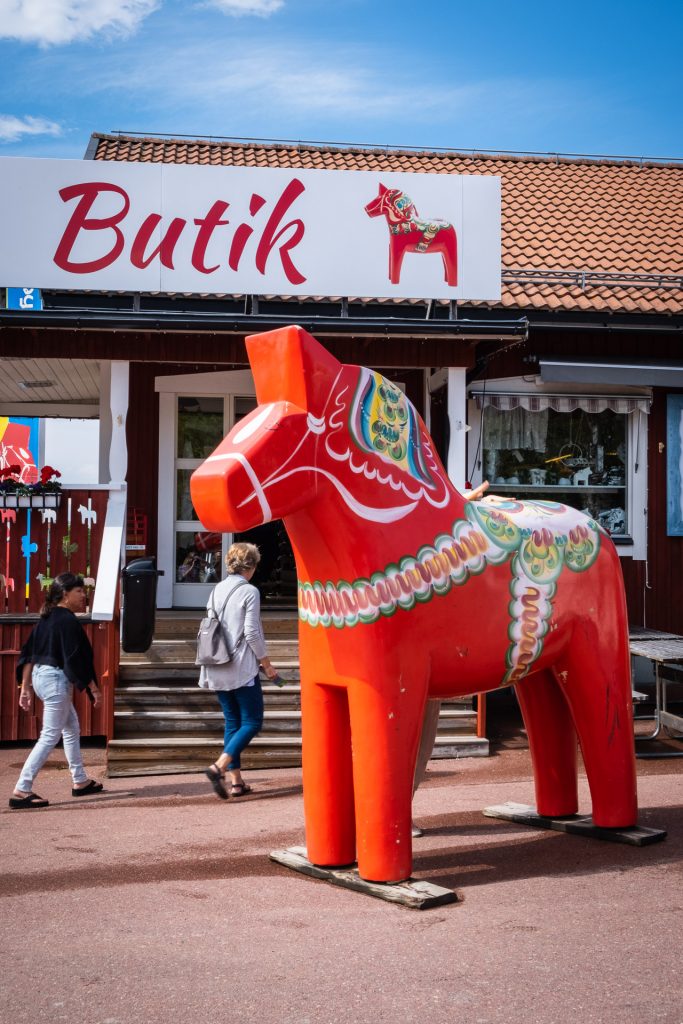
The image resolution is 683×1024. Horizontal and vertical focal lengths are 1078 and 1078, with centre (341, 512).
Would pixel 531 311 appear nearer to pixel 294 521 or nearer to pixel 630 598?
pixel 630 598

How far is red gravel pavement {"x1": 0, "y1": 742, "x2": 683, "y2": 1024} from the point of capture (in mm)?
4039

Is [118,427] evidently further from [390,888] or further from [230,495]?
[390,888]

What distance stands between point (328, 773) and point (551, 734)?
1.71 meters

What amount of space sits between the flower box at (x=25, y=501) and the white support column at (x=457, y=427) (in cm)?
390

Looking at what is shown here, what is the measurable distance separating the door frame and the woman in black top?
4.07 metres

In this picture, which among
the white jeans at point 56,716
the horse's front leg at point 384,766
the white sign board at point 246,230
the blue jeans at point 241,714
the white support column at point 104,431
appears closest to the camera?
the horse's front leg at point 384,766

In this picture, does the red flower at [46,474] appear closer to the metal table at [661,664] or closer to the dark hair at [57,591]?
the dark hair at [57,591]

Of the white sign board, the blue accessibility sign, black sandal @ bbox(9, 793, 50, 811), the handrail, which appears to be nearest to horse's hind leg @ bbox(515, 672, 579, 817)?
black sandal @ bbox(9, 793, 50, 811)

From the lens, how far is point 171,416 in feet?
41.8

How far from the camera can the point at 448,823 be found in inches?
280

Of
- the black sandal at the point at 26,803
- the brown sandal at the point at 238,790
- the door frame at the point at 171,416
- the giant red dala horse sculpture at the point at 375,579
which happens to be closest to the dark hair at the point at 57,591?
the black sandal at the point at 26,803

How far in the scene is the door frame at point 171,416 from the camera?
1252 centimetres

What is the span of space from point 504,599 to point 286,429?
1.60m

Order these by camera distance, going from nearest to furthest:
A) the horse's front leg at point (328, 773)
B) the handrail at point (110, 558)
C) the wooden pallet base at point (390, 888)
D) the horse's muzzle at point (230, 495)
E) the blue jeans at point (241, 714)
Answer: the horse's muzzle at point (230, 495), the wooden pallet base at point (390, 888), the horse's front leg at point (328, 773), the blue jeans at point (241, 714), the handrail at point (110, 558)
